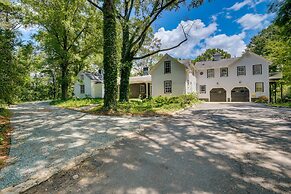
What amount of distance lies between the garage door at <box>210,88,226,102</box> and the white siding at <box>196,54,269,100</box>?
472 mm

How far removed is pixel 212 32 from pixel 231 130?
42.9 feet

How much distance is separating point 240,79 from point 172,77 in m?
9.71

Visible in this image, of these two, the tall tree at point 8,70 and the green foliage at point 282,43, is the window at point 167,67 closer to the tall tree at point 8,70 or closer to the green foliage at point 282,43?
the green foliage at point 282,43

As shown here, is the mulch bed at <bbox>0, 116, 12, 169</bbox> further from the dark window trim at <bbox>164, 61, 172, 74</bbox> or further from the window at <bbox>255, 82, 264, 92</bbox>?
the window at <bbox>255, 82, 264, 92</bbox>

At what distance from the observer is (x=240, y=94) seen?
27.2m

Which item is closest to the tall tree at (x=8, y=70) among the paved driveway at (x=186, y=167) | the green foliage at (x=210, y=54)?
the paved driveway at (x=186, y=167)

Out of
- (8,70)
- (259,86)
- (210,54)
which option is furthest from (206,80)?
(210,54)

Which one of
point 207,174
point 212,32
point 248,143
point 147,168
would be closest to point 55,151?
point 147,168

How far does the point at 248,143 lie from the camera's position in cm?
547

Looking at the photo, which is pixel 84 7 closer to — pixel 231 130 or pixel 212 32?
pixel 212 32

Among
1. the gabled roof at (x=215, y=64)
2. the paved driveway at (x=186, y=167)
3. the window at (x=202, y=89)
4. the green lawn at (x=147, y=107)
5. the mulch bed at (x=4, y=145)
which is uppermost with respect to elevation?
the gabled roof at (x=215, y=64)

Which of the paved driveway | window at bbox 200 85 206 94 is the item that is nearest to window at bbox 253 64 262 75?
window at bbox 200 85 206 94

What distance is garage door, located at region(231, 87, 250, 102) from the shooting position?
26.7 m

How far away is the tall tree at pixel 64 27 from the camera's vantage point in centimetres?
2031
